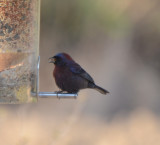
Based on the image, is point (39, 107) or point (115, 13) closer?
point (39, 107)

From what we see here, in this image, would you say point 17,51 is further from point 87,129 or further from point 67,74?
point 87,129

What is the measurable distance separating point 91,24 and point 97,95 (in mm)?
1679

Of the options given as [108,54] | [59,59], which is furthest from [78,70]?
[108,54]

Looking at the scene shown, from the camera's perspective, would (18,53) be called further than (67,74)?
No

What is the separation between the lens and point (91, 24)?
1172cm

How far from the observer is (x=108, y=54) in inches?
459

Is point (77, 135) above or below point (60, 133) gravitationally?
below

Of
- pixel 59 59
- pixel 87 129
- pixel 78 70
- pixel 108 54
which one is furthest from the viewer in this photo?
pixel 108 54

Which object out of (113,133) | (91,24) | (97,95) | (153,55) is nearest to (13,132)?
(113,133)

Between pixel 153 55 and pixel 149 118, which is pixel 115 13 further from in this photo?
pixel 149 118

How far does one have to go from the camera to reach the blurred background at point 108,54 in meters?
10.8

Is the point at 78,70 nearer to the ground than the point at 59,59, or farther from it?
nearer to the ground

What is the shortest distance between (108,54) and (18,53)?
6.44 meters

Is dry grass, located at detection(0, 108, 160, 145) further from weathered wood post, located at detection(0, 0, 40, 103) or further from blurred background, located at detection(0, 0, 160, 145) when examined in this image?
weathered wood post, located at detection(0, 0, 40, 103)
